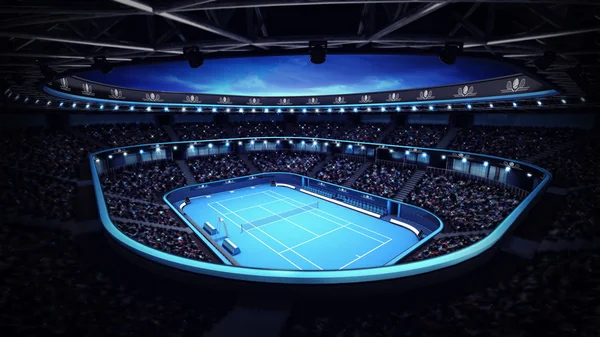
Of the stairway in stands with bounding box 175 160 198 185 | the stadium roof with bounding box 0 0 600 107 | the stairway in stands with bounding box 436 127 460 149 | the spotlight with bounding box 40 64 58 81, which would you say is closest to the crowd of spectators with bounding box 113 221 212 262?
the spotlight with bounding box 40 64 58 81

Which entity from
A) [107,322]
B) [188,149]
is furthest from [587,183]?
[188,149]

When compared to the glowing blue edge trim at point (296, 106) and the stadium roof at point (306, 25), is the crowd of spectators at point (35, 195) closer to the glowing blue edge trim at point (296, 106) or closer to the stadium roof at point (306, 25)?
the glowing blue edge trim at point (296, 106)

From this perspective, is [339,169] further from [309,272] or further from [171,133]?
[309,272]

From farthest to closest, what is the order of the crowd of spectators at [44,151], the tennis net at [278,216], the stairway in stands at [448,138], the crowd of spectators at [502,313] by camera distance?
1. the stairway in stands at [448,138]
2. the tennis net at [278,216]
3. the crowd of spectators at [44,151]
4. the crowd of spectators at [502,313]

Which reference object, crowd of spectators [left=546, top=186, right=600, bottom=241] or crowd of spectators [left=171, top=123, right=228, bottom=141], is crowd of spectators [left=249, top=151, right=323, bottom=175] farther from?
crowd of spectators [left=546, top=186, right=600, bottom=241]

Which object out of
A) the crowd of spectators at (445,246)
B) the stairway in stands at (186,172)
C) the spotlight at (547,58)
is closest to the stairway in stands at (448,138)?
the crowd of spectators at (445,246)

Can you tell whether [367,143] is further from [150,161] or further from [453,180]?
[150,161]
